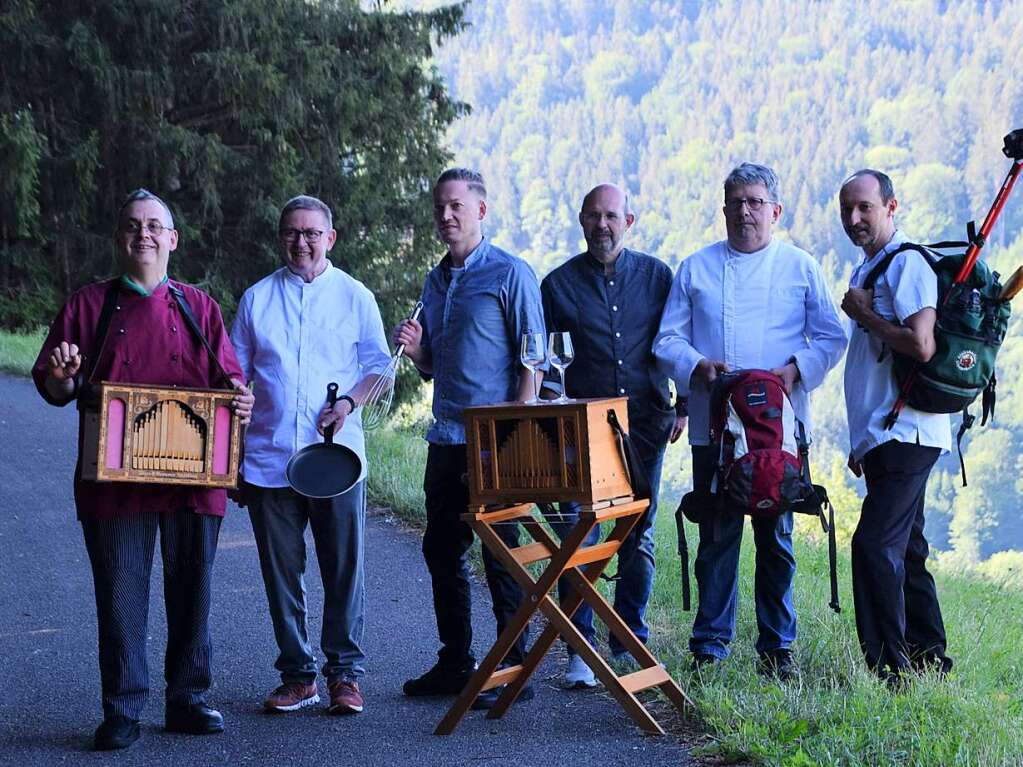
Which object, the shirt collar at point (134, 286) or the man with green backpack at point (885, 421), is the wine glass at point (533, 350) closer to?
the man with green backpack at point (885, 421)

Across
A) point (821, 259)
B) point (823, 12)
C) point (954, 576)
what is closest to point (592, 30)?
point (823, 12)

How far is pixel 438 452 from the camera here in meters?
5.82

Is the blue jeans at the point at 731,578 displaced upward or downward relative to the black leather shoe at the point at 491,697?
upward

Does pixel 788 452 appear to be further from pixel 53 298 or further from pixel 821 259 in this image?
pixel 821 259

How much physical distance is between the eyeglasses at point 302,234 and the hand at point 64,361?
3.67ft

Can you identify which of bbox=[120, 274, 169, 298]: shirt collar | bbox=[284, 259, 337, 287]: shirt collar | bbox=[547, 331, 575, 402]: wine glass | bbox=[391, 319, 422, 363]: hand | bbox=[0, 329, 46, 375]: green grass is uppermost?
bbox=[0, 329, 46, 375]: green grass

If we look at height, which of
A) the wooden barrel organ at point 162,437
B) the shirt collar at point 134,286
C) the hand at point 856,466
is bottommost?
the hand at point 856,466

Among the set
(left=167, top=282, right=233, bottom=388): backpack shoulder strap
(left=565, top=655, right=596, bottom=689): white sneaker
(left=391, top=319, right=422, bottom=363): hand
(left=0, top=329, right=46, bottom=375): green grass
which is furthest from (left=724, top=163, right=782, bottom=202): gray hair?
(left=0, top=329, right=46, bottom=375): green grass

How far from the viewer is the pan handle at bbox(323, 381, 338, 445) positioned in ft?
18.3

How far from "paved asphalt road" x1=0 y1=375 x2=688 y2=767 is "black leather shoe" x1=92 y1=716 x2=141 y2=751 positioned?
0.05 meters

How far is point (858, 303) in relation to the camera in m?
5.55

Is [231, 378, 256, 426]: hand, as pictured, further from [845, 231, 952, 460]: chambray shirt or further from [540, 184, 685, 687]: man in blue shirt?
[845, 231, 952, 460]: chambray shirt

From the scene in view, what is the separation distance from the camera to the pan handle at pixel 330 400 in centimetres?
557

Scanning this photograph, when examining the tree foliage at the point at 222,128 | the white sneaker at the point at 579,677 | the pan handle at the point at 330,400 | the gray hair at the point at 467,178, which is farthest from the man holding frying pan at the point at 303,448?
the tree foliage at the point at 222,128
